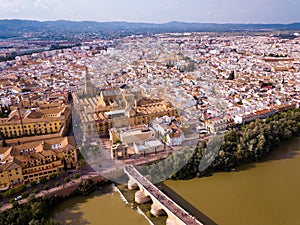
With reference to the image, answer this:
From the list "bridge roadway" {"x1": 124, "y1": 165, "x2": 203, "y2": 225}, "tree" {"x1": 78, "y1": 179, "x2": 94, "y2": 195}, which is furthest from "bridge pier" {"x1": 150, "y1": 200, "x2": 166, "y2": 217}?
"tree" {"x1": 78, "y1": 179, "x2": 94, "y2": 195}

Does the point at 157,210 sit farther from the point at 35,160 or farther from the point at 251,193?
the point at 35,160

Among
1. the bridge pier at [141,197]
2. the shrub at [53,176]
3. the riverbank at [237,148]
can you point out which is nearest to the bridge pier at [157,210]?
the bridge pier at [141,197]

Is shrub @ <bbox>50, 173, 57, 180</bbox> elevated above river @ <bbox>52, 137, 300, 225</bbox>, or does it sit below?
above

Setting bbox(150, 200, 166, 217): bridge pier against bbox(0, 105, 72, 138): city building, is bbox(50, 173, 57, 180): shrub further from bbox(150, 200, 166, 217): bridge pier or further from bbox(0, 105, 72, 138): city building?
bbox(150, 200, 166, 217): bridge pier

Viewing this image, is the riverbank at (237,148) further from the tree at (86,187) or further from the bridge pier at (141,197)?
the tree at (86,187)

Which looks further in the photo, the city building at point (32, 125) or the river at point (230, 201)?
the city building at point (32, 125)

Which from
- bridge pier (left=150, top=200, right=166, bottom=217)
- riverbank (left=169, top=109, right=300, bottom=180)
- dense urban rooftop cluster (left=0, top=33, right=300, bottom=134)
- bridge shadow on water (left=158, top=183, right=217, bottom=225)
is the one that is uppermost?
dense urban rooftop cluster (left=0, top=33, right=300, bottom=134)

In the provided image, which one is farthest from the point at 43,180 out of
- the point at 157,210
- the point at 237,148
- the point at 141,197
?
the point at 237,148

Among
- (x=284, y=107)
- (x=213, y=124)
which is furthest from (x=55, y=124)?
(x=284, y=107)
